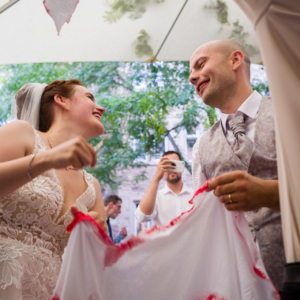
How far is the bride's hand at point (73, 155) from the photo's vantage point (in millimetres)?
1296

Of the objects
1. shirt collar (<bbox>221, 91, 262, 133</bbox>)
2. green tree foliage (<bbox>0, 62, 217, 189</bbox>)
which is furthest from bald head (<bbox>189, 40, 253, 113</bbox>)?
green tree foliage (<bbox>0, 62, 217, 189</bbox>)

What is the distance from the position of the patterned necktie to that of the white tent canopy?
→ 1.10 meters

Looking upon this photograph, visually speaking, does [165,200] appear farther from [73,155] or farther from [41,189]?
Result: [73,155]

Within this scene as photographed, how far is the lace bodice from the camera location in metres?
1.74

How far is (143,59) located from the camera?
2.93 m

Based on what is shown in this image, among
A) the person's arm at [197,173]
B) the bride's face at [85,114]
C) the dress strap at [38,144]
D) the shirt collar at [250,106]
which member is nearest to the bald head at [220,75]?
the shirt collar at [250,106]

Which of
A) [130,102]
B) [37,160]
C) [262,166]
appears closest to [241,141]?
[262,166]

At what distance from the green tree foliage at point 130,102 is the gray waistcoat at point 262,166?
600cm

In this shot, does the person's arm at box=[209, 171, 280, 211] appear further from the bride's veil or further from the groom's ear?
the bride's veil

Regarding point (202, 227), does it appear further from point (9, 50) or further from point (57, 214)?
point (9, 50)

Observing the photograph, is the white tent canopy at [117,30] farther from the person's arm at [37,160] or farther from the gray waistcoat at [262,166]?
the person's arm at [37,160]

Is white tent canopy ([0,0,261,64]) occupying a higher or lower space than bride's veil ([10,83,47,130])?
higher

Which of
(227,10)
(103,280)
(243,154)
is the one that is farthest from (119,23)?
(103,280)

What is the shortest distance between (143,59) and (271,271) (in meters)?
2.05
